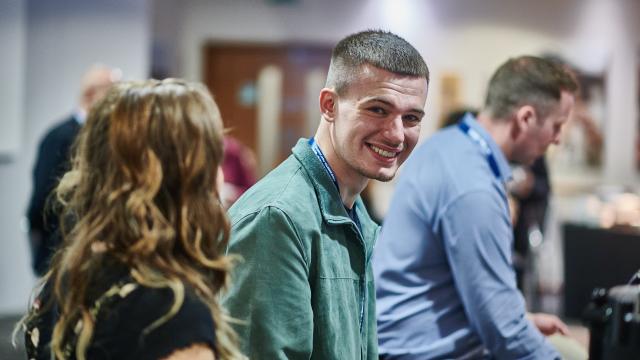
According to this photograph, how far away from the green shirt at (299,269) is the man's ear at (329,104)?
0.09 m

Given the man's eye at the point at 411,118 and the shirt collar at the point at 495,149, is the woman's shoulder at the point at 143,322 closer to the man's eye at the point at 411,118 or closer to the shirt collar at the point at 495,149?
the man's eye at the point at 411,118

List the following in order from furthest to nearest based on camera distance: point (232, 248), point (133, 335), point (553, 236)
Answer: point (553, 236)
point (232, 248)
point (133, 335)

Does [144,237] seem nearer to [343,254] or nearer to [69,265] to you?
[69,265]

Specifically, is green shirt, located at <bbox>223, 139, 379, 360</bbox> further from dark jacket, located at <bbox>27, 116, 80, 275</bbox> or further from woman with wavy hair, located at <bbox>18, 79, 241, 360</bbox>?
dark jacket, located at <bbox>27, 116, 80, 275</bbox>

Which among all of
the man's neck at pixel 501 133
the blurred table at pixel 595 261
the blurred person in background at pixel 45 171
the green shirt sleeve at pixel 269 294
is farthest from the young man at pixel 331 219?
the blurred person in background at pixel 45 171

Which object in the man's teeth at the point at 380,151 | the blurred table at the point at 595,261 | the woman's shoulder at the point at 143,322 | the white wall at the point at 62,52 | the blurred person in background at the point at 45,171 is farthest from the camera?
the white wall at the point at 62,52

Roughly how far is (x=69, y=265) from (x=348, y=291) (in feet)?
2.28

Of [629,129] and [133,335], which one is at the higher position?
[133,335]

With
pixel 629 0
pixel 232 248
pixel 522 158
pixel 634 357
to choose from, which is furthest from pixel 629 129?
pixel 232 248

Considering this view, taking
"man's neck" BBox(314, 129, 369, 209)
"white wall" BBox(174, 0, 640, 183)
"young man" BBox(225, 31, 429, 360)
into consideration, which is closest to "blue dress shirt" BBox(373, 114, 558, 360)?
"young man" BBox(225, 31, 429, 360)

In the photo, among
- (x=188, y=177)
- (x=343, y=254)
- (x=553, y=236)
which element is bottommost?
(x=553, y=236)

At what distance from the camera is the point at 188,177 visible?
1.33 meters

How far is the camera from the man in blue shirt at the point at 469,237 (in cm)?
226

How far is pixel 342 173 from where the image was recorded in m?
1.88
